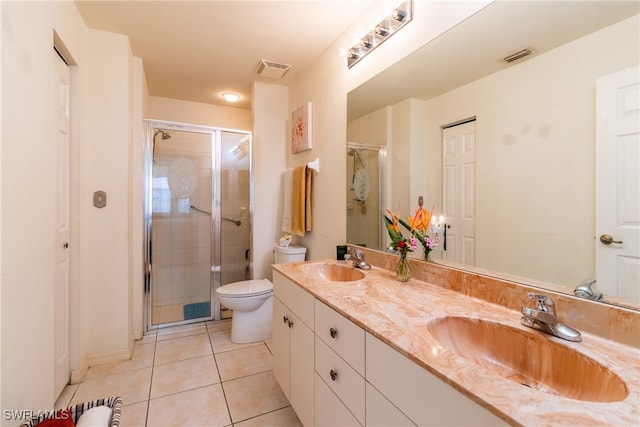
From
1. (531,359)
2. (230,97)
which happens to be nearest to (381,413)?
(531,359)

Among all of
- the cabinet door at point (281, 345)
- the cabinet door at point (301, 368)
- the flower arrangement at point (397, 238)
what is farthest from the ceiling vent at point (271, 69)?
the cabinet door at point (301, 368)

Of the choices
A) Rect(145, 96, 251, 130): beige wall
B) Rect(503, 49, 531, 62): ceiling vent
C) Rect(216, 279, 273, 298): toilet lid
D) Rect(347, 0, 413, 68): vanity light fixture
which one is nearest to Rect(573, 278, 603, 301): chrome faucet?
Rect(503, 49, 531, 62): ceiling vent

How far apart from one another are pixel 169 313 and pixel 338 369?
245 cm

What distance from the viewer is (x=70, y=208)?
1.82 metres

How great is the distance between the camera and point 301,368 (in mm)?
1365

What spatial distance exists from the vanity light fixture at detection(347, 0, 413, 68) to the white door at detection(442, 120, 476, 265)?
71cm

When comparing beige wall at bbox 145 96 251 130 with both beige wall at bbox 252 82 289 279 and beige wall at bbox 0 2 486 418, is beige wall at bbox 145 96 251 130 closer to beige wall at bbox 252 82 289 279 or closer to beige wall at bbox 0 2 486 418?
beige wall at bbox 0 2 486 418

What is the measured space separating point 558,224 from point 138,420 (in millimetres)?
2192

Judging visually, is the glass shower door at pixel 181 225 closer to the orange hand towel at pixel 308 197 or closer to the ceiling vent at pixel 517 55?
the orange hand towel at pixel 308 197

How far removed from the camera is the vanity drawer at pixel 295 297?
1.31 m

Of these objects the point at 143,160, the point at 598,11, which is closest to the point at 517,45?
the point at 598,11

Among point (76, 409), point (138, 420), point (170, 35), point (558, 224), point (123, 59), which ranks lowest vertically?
point (138, 420)

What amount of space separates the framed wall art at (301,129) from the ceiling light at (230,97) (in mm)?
946

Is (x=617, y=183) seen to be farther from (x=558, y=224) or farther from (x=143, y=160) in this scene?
(x=143, y=160)
